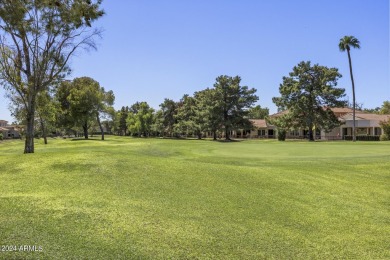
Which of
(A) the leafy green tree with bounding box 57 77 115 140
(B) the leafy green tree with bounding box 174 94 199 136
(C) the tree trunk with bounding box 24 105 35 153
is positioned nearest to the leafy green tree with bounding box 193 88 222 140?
(B) the leafy green tree with bounding box 174 94 199 136

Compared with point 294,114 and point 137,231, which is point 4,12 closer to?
point 137,231

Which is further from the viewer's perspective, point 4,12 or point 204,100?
point 204,100

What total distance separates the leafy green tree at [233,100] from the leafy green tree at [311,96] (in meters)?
6.80

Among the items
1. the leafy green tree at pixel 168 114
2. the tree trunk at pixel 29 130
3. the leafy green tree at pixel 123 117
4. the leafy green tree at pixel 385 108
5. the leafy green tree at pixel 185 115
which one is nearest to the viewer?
the tree trunk at pixel 29 130

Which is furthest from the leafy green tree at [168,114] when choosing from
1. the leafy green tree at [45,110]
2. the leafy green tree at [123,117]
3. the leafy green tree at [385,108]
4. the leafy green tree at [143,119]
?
the leafy green tree at [385,108]

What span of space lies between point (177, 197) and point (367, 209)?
5.13 metres

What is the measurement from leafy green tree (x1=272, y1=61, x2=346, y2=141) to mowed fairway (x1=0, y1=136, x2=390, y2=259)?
44.9m

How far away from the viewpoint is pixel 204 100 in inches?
2625

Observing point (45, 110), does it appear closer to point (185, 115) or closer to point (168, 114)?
point (185, 115)

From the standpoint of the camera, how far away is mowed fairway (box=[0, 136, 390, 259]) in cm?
607

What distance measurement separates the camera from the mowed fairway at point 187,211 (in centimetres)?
607

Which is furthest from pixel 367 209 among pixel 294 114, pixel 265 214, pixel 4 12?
pixel 294 114

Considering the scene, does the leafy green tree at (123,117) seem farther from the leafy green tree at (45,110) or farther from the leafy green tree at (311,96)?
the leafy green tree at (311,96)

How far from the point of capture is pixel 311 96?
187ft
